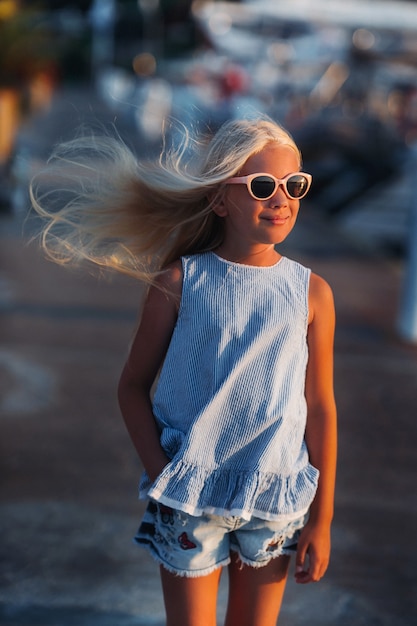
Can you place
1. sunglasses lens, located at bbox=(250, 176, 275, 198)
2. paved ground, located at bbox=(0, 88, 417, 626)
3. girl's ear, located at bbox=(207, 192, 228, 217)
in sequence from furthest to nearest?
paved ground, located at bbox=(0, 88, 417, 626), girl's ear, located at bbox=(207, 192, 228, 217), sunglasses lens, located at bbox=(250, 176, 275, 198)

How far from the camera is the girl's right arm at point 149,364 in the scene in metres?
2.19

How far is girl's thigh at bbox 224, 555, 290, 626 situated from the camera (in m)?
2.24

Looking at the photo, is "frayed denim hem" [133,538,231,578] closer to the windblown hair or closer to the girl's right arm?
the girl's right arm

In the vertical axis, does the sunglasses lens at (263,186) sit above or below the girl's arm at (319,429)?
above

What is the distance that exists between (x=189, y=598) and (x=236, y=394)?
50 centimetres

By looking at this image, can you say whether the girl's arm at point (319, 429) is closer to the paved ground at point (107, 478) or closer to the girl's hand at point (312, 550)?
the girl's hand at point (312, 550)

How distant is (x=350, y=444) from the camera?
491cm

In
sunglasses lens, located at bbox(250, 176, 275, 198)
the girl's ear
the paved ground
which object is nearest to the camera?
sunglasses lens, located at bbox(250, 176, 275, 198)

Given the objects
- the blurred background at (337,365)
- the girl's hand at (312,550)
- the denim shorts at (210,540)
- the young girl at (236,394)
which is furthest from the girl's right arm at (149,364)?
the blurred background at (337,365)

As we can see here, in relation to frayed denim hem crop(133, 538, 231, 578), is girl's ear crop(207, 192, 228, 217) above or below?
above

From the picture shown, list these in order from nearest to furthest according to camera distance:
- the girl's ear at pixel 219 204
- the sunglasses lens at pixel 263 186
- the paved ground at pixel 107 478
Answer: the sunglasses lens at pixel 263 186
the girl's ear at pixel 219 204
the paved ground at pixel 107 478

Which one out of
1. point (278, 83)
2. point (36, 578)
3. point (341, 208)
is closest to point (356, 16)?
point (341, 208)

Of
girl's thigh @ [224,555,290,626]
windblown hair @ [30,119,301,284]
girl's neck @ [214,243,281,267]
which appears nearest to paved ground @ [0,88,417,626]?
Result: windblown hair @ [30,119,301,284]

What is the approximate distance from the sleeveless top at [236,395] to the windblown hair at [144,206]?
169 mm
